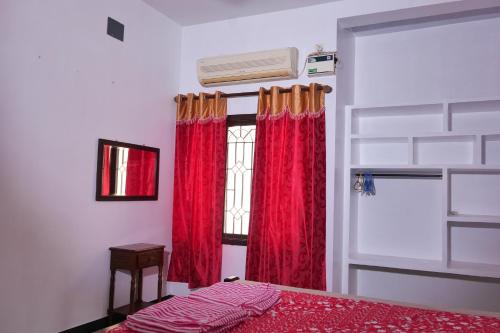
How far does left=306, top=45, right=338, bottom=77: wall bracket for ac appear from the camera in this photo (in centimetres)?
344

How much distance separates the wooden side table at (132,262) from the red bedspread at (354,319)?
57.3 inches

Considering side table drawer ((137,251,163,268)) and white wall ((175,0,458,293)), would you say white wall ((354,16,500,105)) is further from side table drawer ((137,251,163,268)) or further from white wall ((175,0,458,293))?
side table drawer ((137,251,163,268))

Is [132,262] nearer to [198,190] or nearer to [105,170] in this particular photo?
[105,170]

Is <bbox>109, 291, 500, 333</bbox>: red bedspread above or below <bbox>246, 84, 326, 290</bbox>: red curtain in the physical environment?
below


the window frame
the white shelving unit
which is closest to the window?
the window frame

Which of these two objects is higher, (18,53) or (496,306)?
(18,53)

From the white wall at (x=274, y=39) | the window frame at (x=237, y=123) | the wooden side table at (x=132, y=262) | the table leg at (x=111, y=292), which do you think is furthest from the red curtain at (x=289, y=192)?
the table leg at (x=111, y=292)

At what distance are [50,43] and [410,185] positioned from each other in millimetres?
3017

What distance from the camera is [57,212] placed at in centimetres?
286

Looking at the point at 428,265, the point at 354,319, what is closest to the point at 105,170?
the point at 354,319

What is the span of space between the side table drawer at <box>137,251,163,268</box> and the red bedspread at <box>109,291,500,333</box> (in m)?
1.45

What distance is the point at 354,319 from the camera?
1878mm

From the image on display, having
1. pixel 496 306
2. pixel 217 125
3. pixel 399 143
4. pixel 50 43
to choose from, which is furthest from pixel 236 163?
pixel 496 306

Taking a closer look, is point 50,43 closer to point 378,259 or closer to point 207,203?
point 207,203
